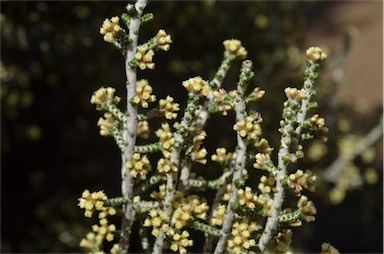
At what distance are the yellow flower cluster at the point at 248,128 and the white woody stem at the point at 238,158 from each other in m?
0.04

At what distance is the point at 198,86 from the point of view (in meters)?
2.74

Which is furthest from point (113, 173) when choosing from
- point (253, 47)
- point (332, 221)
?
point (332, 221)

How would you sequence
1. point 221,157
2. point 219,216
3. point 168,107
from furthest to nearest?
point 221,157 < point 219,216 < point 168,107

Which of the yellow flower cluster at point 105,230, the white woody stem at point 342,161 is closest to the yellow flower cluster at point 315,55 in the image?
the yellow flower cluster at point 105,230

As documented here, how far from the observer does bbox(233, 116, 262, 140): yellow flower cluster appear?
2.64 metres

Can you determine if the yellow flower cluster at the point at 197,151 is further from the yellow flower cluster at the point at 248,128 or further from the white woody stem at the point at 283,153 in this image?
the white woody stem at the point at 283,153

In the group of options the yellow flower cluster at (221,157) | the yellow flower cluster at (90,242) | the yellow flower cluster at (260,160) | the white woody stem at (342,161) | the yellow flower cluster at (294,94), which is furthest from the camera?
the white woody stem at (342,161)

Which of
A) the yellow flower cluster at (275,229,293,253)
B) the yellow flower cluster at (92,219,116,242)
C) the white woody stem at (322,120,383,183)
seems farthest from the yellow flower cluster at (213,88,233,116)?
the white woody stem at (322,120,383,183)

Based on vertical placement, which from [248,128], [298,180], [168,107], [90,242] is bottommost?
[90,242]

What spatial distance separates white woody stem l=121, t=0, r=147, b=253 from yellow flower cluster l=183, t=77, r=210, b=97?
0.31 meters

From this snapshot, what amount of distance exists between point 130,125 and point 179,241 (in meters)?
0.73

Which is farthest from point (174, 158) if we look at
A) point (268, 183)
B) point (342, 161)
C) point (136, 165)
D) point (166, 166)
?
point (342, 161)

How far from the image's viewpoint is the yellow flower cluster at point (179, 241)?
9.22 ft

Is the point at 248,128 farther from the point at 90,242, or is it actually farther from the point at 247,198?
the point at 90,242
